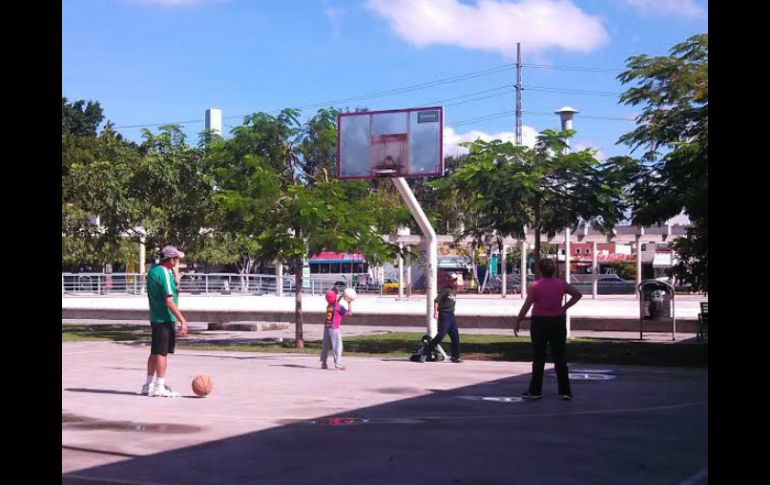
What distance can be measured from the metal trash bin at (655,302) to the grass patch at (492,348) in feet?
5.86

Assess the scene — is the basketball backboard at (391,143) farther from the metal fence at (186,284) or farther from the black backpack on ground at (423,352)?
the metal fence at (186,284)

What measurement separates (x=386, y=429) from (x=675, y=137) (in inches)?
506

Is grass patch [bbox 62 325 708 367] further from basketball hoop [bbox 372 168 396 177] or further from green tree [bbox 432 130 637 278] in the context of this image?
basketball hoop [bbox 372 168 396 177]

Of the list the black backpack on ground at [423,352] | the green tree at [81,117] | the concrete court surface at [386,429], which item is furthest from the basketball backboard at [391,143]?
the green tree at [81,117]

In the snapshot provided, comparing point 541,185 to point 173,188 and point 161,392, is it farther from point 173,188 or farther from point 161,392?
point 161,392

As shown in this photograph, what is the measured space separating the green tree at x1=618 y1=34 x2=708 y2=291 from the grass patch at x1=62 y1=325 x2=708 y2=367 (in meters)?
1.87

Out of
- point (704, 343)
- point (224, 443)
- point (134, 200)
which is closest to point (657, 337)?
point (704, 343)

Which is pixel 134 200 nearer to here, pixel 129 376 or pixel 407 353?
pixel 407 353

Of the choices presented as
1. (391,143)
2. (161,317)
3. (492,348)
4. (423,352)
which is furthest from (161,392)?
(492,348)

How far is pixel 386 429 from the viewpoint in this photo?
10102 mm

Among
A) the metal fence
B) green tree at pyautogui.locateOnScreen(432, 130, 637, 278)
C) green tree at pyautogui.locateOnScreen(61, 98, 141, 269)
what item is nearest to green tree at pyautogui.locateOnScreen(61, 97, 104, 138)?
the metal fence

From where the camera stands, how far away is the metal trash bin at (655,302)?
25.3m

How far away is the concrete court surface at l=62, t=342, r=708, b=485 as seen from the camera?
7918 millimetres
